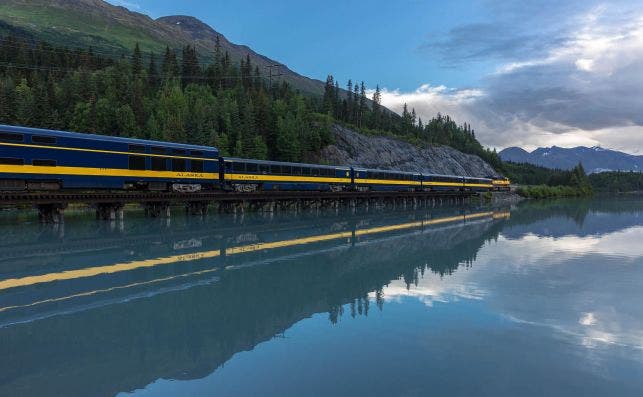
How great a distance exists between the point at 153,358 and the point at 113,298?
5.70 meters

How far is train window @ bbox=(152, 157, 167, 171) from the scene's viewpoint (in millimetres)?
39031

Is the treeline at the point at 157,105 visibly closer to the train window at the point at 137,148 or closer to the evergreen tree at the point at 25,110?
the evergreen tree at the point at 25,110

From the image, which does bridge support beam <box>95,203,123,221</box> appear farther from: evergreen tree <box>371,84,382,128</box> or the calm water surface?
evergreen tree <box>371,84,382,128</box>

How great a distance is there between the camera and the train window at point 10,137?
29.1m

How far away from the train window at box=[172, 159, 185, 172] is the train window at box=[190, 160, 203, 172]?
1082 millimetres

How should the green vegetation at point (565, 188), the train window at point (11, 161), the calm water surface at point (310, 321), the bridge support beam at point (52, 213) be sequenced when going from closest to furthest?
the calm water surface at point (310, 321) < the train window at point (11, 161) < the bridge support beam at point (52, 213) < the green vegetation at point (565, 188)

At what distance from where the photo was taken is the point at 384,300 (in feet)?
52.1

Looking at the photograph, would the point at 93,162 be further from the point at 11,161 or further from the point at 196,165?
the point at 196,165

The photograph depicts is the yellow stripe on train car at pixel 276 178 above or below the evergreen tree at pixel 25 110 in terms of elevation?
below

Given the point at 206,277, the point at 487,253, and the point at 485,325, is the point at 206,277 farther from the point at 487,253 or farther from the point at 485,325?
the point at 487,253

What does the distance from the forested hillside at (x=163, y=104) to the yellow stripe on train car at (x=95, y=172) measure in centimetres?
3947

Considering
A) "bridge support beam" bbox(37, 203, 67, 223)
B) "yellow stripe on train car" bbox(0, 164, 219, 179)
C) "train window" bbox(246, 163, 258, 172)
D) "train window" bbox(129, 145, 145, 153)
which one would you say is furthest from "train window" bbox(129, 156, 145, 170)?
"train window" bbox(246, 163, 258, 172)

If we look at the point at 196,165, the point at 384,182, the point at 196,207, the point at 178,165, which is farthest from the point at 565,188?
the point at 178,165

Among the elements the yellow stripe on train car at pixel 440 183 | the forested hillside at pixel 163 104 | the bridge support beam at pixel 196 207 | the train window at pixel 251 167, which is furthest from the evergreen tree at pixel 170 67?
the bridge support beam at pixel 196 207
